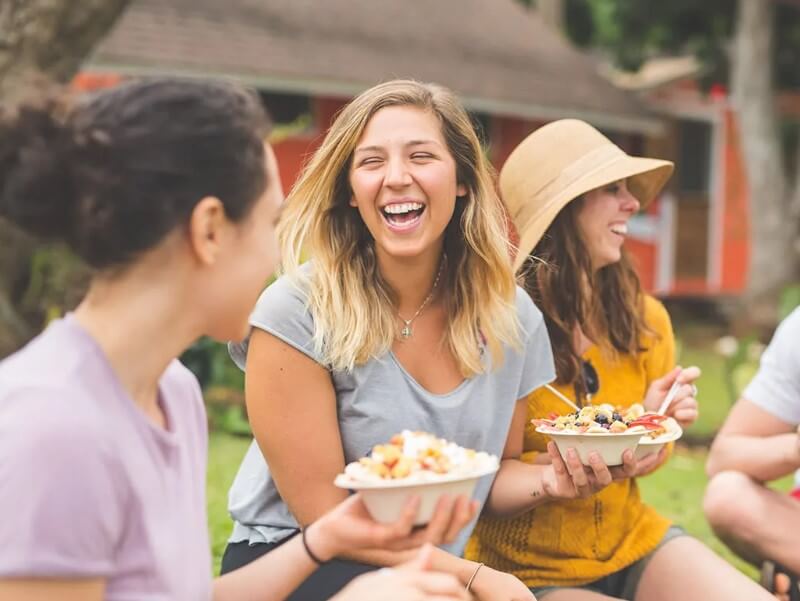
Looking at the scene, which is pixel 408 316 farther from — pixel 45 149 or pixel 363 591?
pixel 45 149

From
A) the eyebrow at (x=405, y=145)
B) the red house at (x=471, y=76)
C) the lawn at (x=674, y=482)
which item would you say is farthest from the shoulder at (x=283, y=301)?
the red house at (x=471, y=76)

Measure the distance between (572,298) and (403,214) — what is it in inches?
33.5

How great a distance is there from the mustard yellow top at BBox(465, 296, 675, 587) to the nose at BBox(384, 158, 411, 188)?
2.86 feet

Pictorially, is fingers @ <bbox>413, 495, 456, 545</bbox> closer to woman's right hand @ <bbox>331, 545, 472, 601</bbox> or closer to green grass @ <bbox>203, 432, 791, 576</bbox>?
woman's right hand @ <bbox>331, 545, 472, 601</bbox>

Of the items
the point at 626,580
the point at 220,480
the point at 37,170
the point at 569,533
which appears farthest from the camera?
the point at 220,480

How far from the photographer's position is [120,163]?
181 centimetres

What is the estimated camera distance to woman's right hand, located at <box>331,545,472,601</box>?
79.7 inches

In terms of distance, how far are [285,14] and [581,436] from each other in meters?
13.1

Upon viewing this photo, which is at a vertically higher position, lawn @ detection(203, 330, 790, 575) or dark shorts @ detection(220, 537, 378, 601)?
dark shorts @ detection(220, 537, 378, 601)

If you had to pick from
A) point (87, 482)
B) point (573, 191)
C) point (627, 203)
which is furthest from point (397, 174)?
point (87, 482)

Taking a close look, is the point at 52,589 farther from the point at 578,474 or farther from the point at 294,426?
the point at 578,474

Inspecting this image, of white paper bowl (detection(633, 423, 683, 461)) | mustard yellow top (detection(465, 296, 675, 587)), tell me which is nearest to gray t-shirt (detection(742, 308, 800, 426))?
mustard yellow top (detection(465, 296, 675, 587))

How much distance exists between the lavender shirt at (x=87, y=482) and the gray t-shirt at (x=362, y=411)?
2.99ft

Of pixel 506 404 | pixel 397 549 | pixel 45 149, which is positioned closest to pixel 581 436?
pixel 506 404
